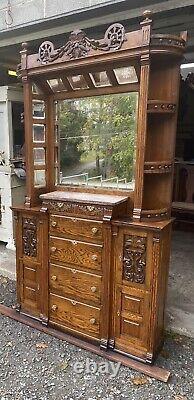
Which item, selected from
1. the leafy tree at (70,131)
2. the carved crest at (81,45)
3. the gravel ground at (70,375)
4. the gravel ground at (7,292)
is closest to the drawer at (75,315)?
the gravel ground at (70,375)

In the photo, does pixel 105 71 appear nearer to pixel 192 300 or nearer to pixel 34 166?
pixel 34 166

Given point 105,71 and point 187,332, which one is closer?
point 105,71

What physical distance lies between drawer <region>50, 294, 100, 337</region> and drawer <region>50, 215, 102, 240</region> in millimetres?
526

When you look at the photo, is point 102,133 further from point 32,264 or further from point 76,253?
point 32,264

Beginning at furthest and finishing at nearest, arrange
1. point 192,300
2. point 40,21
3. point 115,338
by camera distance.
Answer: point 192,300 → point 40,21 → point 115,338

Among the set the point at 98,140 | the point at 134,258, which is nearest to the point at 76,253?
the point at 134,258

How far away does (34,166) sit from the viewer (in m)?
2.36

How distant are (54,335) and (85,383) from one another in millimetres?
510

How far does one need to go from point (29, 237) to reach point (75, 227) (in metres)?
0.49

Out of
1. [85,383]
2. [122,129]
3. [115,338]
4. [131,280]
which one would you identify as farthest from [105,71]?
[85,383]

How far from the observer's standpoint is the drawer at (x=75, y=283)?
2.13 m

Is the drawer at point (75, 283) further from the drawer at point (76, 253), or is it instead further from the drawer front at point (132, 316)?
the drawer front at point (132, 316)

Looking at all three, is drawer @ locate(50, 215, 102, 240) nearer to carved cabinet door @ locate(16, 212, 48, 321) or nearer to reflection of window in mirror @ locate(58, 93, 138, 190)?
carved cabinet door @ locate(16, 212, 48, 321)

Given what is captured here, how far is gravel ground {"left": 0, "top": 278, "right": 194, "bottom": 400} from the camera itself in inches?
70.7
